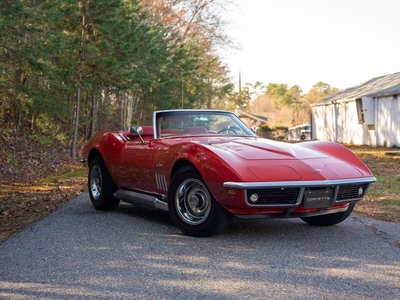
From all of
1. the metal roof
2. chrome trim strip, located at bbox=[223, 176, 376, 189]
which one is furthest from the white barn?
chrome trim strip, located at bbox=[223, 176, 376, 189]

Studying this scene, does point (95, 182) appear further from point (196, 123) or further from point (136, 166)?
point (196, 123)

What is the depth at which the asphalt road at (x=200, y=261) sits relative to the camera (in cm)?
445

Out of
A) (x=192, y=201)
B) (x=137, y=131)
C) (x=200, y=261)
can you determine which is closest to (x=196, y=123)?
(x=137, y=131)

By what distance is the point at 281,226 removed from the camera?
7266 millimetres

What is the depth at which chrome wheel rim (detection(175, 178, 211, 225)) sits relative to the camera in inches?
256

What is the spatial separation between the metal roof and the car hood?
25.1 m

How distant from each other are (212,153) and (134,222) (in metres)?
1.71

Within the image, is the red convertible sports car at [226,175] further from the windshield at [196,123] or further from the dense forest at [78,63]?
the dense forest at [78,63]

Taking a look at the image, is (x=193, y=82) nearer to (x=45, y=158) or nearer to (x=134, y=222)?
(x=45, y=158)

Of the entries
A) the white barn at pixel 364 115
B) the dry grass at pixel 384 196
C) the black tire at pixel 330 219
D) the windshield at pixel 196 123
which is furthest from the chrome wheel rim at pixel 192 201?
the white barn at pixel 364 115

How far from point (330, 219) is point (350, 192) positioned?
758mm

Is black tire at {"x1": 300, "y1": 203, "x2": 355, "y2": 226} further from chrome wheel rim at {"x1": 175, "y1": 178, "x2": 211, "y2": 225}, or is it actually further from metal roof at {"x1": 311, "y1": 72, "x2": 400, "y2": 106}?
metal roof at {"x1": 311, "y1": 72, "x2": 400, "y2": 106}

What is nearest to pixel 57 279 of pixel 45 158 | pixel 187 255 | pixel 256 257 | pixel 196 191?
pixel 187 255

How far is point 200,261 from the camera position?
212 inches
